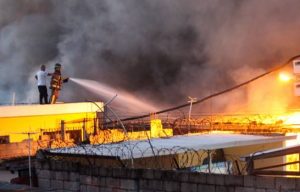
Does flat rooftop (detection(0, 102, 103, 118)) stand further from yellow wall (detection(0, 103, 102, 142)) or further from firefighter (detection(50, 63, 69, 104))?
firefighter (detection(50, 63, 69, 104))

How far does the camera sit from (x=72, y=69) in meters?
21.1

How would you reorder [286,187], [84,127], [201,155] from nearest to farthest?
[286,187], [201,155], [84,127]

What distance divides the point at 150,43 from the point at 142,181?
13497 millimetres

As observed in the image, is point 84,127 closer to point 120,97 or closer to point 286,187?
point 120,97

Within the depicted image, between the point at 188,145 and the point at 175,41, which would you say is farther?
the point at 175,41

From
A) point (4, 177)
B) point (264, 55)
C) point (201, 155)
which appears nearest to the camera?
point (201, 155)

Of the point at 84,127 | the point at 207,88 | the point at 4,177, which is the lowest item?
the point at 4,177

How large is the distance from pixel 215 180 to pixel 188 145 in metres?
1.99

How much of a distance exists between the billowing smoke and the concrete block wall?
11239mm

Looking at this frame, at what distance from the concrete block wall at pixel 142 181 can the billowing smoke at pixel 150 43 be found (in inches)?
442

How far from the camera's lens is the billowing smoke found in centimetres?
1903

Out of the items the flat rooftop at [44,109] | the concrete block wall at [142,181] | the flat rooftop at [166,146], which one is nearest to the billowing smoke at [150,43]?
the flat rooftop at [44,109]

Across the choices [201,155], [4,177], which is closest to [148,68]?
[4,177]

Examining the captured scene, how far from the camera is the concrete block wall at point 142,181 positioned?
21.8 feet
